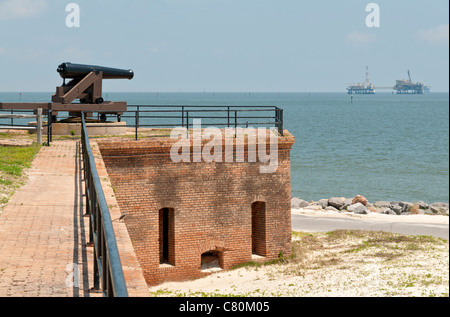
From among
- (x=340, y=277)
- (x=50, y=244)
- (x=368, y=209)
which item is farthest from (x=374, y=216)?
(x=50, y=244)

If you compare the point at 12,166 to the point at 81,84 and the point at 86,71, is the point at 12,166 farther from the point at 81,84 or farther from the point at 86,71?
the point at 86,71

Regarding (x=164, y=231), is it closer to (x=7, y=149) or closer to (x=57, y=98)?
(x=7, y=149)

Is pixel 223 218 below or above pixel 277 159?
below

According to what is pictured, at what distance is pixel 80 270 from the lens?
677 cm

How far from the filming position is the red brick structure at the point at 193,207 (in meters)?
16.2

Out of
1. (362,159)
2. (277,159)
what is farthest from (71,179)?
(362,159)

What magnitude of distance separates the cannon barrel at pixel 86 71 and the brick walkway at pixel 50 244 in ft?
29.2

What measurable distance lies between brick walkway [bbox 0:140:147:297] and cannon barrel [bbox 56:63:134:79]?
8.90 metres

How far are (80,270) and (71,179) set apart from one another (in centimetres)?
582

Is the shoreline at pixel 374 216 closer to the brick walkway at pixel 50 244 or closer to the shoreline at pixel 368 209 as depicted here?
the shoreline at pixel 368 209

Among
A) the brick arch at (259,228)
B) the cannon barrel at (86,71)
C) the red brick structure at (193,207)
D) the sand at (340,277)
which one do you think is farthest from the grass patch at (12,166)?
the brick arch at (259,228)

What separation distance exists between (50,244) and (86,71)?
1441cm

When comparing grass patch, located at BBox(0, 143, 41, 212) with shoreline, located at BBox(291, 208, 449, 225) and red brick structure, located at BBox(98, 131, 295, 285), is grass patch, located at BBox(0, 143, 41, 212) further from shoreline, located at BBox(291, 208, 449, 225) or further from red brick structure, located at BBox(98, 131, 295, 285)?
shoreline, located at BBox(291, 208, 449, 225)
